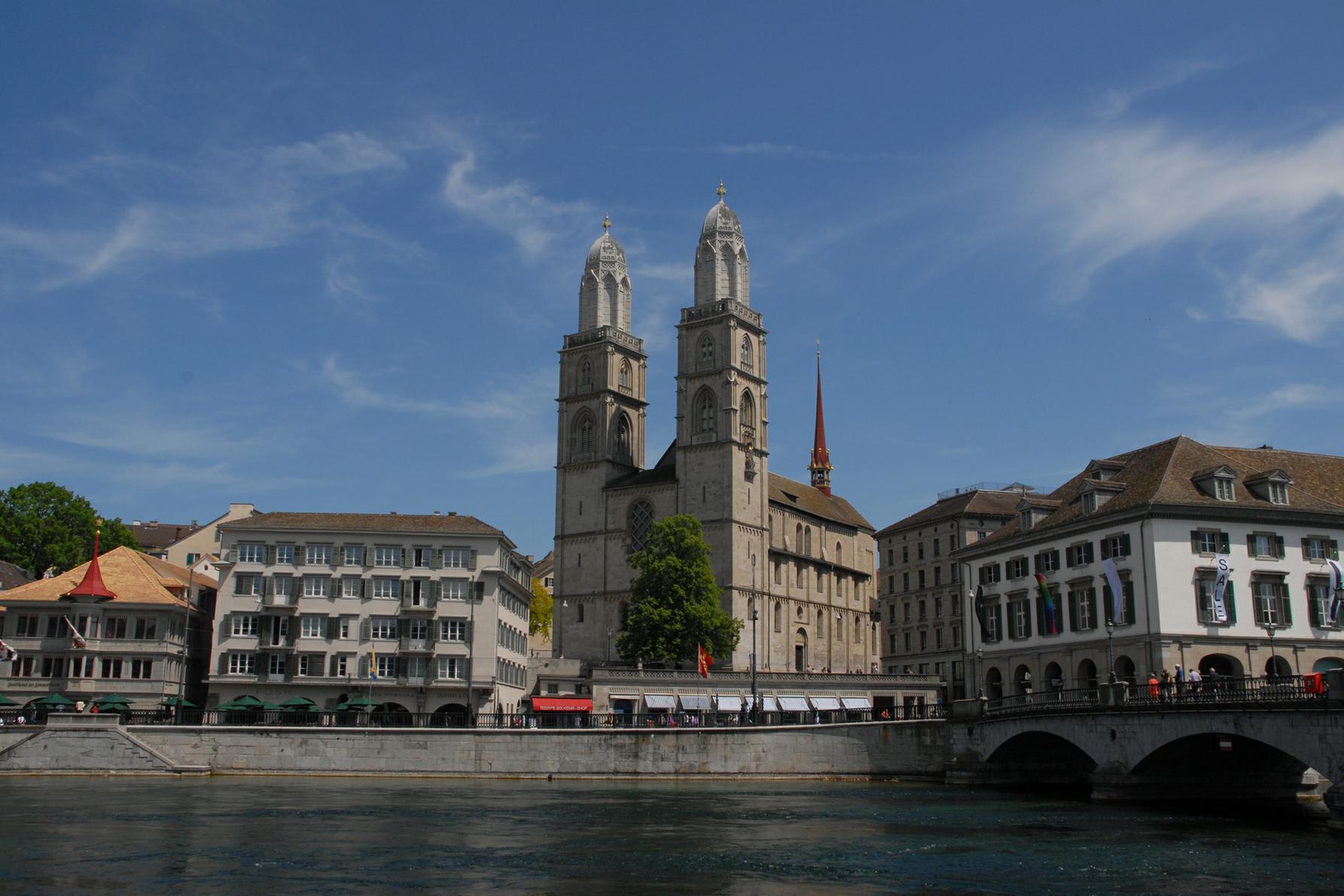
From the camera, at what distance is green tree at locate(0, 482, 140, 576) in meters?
102

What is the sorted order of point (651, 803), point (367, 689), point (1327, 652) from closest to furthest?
point (651, 803) → point (1327, 652) → point (367, 689)

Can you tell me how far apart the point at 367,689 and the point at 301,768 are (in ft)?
54.6

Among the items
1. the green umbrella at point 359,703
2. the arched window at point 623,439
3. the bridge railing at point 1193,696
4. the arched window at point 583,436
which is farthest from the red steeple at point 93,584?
the bridge railing at point 1193,696

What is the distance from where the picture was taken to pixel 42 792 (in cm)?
5256

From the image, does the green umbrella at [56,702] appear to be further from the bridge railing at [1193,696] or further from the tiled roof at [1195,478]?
the tiled roof at [1195,478]

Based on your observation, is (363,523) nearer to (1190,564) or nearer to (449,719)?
(449,719)

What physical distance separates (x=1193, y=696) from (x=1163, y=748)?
3665 millimetres

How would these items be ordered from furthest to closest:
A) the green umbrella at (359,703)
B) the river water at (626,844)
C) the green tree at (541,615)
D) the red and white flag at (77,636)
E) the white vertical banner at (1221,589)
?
1. the green tree at (541,615)
2. the red and white flag at (77,636)
3. the green umbrella at (359,703)
4. the white vertical banner at (1221,589)
5. the river water at (626,844)

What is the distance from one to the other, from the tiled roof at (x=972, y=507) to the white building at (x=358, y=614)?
45754mm

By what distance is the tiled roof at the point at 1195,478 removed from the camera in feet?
211

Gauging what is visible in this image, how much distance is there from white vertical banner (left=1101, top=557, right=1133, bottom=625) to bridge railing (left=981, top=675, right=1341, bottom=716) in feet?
12.2

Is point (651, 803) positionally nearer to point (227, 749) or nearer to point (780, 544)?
point (227, 749)

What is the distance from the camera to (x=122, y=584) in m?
83.6

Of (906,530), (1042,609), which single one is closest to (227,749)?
(1042,609)
